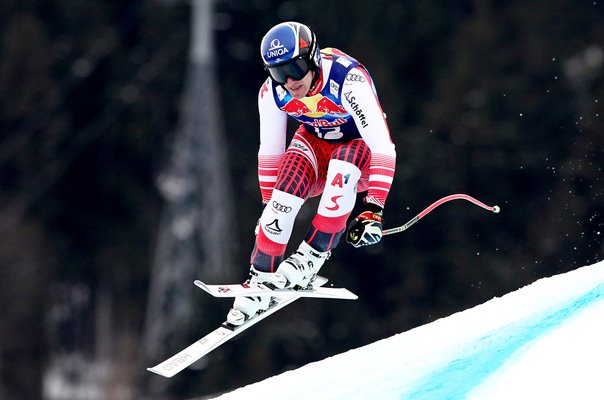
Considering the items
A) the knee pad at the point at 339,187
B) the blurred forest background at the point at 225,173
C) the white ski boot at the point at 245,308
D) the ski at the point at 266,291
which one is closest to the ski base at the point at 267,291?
the ski at the point at 266,291

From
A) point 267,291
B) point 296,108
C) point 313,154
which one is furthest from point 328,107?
point 267,291

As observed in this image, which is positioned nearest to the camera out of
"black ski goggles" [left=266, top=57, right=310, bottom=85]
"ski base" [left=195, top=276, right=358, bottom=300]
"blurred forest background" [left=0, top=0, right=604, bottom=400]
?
"black ski goggles" [left=266, top=57, right=310, bottom=85]

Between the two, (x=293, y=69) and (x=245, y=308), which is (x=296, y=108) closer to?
(x=293, y=69)

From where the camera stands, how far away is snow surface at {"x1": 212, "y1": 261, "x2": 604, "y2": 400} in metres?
7.02

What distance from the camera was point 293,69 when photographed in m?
8.39

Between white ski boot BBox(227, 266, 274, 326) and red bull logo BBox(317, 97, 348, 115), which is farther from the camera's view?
white ski boot BBox(227, 266, 274, 326)

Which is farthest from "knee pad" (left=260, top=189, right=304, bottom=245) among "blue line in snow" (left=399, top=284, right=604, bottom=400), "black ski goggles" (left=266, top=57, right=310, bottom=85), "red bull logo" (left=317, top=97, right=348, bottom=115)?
"blue line in snow" (left=399, top=284, right=604, bottom=400)

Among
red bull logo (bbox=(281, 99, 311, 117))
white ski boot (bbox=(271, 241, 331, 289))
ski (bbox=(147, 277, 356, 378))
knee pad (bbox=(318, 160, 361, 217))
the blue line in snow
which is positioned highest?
red bull logo (bbox=(281, 99, 311, 117))

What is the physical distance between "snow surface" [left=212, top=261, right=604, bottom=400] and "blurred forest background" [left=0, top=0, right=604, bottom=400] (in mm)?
18605

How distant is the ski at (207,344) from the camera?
8.38m

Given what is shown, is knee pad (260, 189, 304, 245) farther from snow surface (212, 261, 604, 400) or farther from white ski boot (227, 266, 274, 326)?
snow surface (212, 261, 604, 400)

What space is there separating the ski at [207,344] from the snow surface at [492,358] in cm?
34

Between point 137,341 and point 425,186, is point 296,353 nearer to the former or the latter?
point 425,186

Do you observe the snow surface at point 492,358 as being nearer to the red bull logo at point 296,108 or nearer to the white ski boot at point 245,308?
the white ski boot at point 245,308
